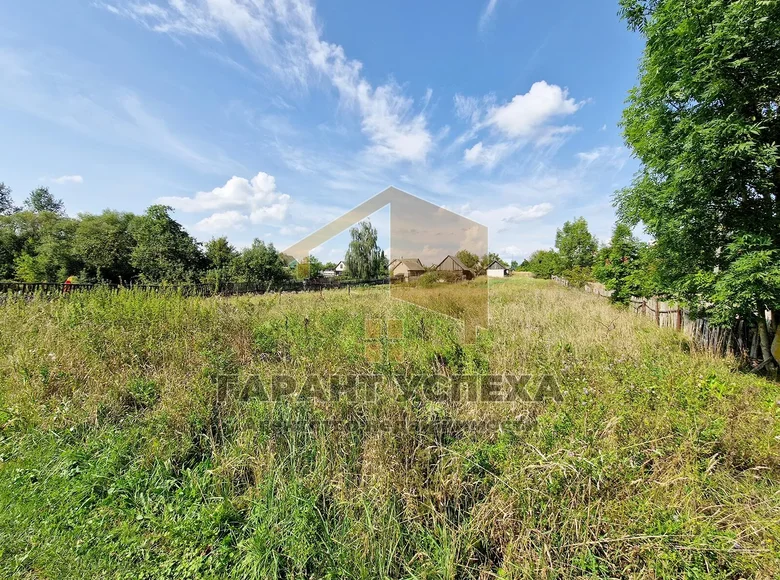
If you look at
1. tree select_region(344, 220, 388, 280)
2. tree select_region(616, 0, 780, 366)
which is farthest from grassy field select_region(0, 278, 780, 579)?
tree select_region(344, 220, 388, 280)

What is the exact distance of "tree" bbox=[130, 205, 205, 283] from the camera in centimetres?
2770

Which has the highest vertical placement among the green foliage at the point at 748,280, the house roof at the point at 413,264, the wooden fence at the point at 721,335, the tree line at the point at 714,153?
the tree line at the point at 714,153

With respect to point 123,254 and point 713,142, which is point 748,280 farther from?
point 123,254

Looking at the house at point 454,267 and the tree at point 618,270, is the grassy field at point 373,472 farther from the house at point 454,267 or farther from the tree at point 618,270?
the tree at point 618,270

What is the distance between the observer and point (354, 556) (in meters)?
1.62

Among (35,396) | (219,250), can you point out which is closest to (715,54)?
(35,396)

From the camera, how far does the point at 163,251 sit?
28.5 m

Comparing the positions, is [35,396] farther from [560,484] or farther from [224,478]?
[560,484]

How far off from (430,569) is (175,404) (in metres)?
2.67

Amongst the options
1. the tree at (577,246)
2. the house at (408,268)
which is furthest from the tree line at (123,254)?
the tree at (577,246)

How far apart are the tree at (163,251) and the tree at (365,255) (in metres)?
25.3

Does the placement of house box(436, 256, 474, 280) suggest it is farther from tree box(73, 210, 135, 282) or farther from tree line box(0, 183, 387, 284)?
tree box(73, 210, 135, 282)

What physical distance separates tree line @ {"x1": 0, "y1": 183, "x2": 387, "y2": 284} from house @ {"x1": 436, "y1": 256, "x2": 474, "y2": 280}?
21316mm

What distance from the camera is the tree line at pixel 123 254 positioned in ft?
92.0
